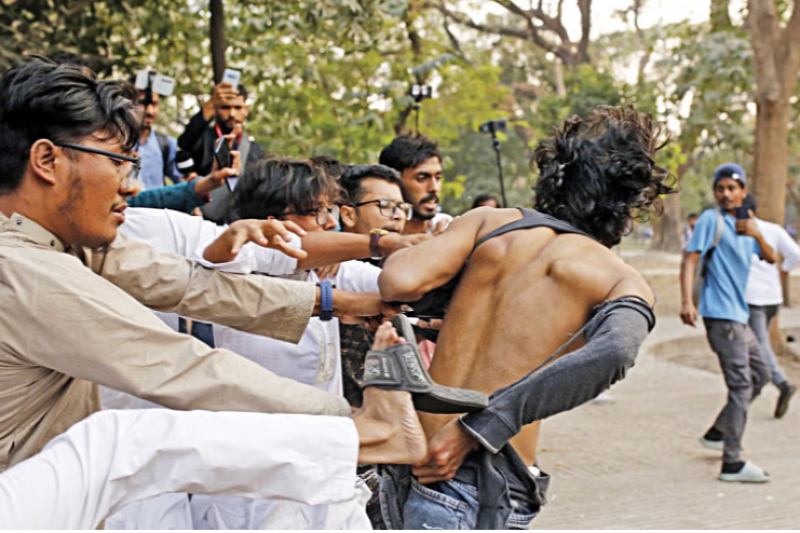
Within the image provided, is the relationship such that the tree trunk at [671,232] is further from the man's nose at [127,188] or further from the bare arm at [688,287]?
the man's nose at [127,188]

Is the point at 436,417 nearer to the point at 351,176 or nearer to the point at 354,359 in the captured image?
the point at 354,359

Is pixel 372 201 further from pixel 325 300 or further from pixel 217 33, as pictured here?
pixel 217 33

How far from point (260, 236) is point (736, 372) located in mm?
4538

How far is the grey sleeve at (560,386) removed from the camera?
2.11 meters

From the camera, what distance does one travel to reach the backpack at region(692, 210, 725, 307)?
262 inches

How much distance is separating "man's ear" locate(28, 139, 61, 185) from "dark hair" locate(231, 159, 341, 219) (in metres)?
1.41

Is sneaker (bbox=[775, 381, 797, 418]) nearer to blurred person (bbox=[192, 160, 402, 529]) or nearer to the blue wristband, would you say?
blurred person (bbox=[192, 160, 402, 529])

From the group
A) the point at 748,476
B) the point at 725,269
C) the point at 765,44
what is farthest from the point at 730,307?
the point at 765,44

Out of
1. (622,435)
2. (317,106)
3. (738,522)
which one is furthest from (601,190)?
(317,106)

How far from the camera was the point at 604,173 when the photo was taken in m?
2.54

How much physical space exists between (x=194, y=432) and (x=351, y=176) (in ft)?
8.62

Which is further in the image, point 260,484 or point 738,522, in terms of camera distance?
point 738,522

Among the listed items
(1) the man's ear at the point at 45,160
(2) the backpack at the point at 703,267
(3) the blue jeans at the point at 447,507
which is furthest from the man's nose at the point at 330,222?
(2) the backpack at the point at 703,267

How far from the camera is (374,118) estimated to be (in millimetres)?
7941
